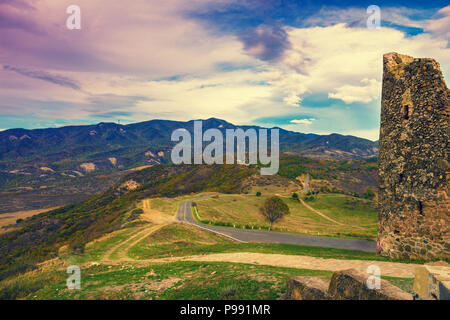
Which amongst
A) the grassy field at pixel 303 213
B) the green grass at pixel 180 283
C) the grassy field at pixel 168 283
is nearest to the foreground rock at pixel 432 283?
the grassy field at pixel 168 283

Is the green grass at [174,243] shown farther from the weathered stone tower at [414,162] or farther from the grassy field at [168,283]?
the weathered stone tower at [414,162]

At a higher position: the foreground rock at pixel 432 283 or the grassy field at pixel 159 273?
the foreground rock at pixel 432 283

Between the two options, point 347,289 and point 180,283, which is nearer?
point 347,289

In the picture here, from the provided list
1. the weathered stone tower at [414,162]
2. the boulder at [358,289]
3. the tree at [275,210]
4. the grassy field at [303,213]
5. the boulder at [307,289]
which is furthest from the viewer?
the grassy field at [303,213]

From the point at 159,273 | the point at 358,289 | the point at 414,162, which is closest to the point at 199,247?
the point at 159,273

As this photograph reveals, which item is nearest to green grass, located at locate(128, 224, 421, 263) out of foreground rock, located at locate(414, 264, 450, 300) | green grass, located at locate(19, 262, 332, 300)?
green grass, located at locate(19, 262, 332, 300)

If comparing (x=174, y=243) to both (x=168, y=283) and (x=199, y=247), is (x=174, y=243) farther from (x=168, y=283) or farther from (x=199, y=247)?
(x=168, y=283)
